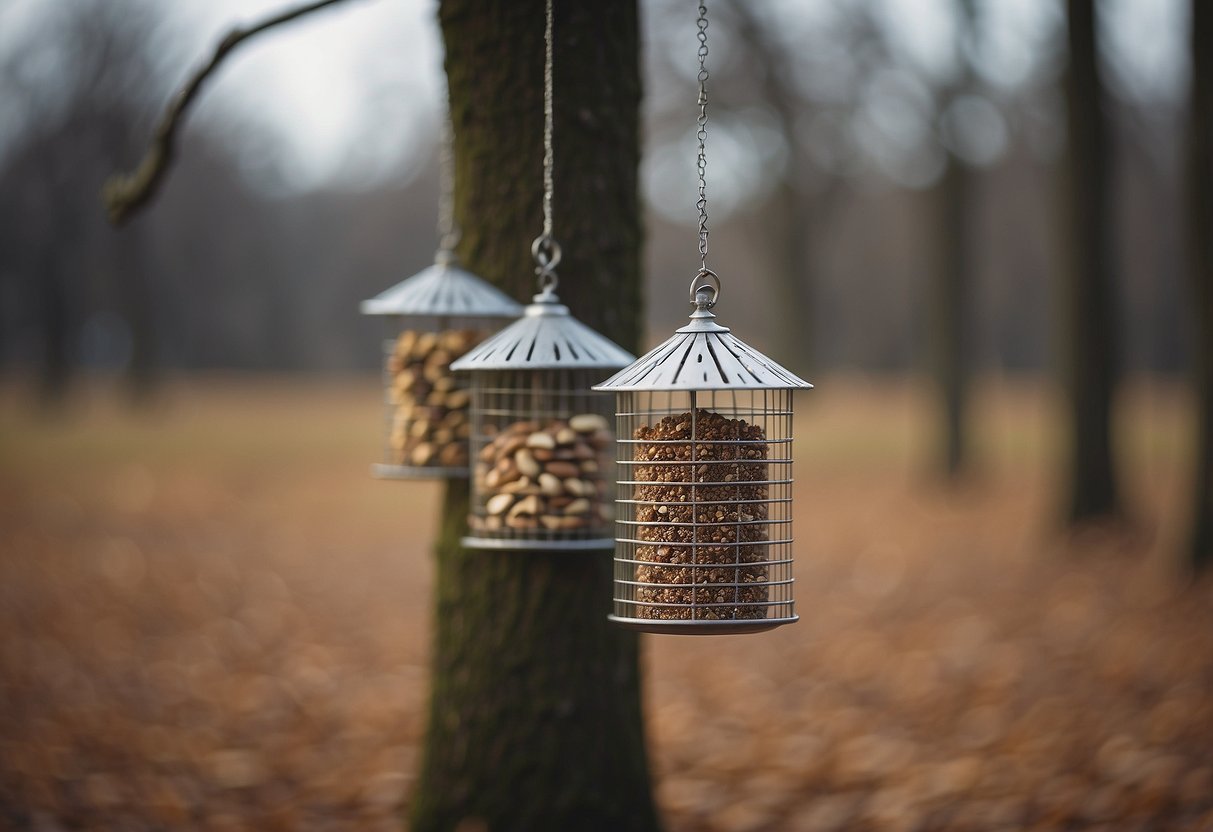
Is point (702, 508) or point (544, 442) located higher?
point (544, 442)

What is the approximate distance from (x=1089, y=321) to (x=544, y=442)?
9403mm

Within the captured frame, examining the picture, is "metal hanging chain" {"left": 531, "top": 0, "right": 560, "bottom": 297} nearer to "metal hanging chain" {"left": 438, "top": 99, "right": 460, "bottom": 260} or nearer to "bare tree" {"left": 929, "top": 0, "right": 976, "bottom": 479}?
"metal hanging chain" {"left": 438, "top": 99, "right": 460, "bottom": 260}

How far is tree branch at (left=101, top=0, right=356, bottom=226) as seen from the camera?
4.54 meters

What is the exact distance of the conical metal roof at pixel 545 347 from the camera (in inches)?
152

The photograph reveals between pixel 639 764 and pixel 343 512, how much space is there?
46.7 ft

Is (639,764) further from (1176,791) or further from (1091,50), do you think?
(1091,50)

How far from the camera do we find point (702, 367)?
3.29 meters

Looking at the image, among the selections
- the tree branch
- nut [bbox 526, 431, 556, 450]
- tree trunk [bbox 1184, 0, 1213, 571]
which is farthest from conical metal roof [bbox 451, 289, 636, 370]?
tree trunk [bbox 1184, 0, 1213, 571]

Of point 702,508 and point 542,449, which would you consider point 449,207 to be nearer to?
point 542,449

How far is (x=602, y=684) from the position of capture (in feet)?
15.6

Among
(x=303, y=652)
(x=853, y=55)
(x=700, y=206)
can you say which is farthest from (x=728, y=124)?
(x=700, y=206)

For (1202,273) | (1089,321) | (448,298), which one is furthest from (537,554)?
(1089,321)

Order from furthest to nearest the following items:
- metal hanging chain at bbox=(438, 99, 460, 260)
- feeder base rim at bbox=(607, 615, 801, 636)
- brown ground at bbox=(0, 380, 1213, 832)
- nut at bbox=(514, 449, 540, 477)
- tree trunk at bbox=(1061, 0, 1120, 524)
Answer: tree trunk at bbox=(1061, 0, 1120, 524) < brown ground at bbox=(0, 380, 1213, 832) < metal hanging chain at bbox=(438, 99, 460, 260) < nut at bbox=(514, 449, 540, 477) < feeder base rim at bbox=(607, 615, 801, 636)

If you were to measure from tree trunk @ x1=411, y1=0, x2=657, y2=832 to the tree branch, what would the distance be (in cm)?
65
